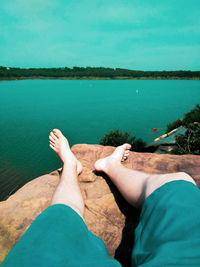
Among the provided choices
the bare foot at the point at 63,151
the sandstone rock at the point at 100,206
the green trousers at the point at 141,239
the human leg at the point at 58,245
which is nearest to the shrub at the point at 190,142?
the sandstone rock at the point at 100,206

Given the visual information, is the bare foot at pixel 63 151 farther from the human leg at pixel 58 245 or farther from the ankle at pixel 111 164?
the human leg at pixel 58 245

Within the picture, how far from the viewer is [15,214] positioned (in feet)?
4.84

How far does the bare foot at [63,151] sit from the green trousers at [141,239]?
0.98m

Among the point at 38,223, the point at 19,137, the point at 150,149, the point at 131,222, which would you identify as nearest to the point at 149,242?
the point at 38,223

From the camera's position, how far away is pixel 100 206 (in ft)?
5.29

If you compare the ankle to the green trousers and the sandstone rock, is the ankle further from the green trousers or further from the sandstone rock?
the green trousers

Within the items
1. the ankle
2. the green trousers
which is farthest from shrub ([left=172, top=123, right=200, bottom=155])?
the green trousers

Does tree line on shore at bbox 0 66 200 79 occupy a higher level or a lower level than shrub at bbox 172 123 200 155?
higher

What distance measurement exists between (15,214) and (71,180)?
1.73 feet

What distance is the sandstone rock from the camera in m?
1.33

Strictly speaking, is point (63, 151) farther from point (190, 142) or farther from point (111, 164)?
point (190, 142)

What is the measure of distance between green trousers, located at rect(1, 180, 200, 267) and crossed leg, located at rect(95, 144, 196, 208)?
0.49 feet

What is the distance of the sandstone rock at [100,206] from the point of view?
1333 millimetres

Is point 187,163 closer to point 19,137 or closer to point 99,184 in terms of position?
point 99,184
